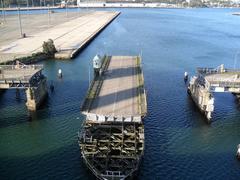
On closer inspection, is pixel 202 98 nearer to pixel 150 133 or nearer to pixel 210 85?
pixel 210 85

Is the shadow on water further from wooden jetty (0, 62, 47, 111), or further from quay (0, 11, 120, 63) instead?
Answer: quay (0, 11, 120, 63)

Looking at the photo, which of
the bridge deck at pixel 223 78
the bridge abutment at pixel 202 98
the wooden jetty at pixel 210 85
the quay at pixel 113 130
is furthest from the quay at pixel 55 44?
the bridge deck at pixel 223 78

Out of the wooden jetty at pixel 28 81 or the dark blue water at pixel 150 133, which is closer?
the dark blue water at pixel 150 133

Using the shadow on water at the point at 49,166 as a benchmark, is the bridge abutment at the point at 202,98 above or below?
above

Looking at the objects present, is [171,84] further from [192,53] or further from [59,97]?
[192,53]

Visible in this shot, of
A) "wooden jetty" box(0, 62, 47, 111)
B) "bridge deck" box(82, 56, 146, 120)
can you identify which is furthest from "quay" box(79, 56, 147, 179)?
"wooden jetty" box(0, 62, 47, 111)

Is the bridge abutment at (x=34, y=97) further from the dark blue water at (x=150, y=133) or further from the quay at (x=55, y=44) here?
the quay at (x=55, y=44)

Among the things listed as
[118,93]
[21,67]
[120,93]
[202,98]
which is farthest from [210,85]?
[21,67]

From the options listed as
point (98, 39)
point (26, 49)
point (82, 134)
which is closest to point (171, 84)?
point (82, 134)
